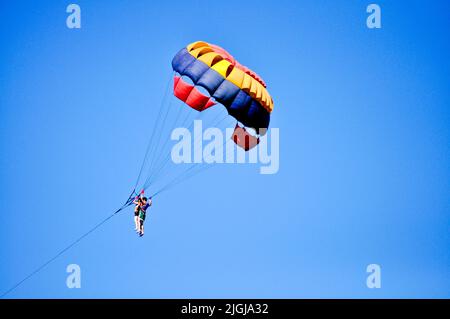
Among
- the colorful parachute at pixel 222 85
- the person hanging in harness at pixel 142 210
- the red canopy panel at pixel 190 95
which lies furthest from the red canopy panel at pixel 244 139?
the person hanging in harness at pixel 142 210

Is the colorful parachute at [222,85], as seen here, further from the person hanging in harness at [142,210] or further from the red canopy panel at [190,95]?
the person hanging in harness at [142,210]

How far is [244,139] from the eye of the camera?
22156mm

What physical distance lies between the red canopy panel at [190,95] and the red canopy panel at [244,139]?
1.73 meters

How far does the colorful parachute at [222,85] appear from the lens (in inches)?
792

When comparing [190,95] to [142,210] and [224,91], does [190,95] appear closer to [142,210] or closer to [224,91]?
[224,91]

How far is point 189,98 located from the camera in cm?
2095

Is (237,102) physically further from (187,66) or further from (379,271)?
(379,271)

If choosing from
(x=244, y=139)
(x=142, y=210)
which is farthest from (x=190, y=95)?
(x=142, y=210)

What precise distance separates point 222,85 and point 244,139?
276cm

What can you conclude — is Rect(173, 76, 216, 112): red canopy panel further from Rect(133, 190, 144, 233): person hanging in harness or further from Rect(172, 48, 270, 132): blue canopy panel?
Rect(133, 190, 144, 233): person hanging in harness
